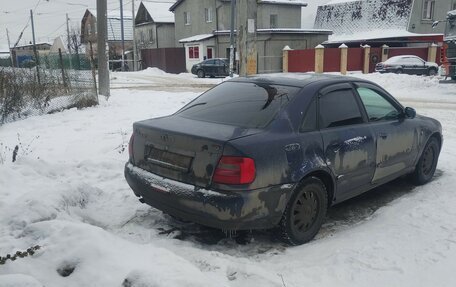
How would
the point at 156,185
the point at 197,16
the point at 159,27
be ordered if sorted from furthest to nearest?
1. the point at 159,27
2. the point at 197,16
3. the point at 156,185

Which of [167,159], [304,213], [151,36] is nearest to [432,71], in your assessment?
[304,213]

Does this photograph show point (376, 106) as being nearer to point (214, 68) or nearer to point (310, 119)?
point (310, 119)

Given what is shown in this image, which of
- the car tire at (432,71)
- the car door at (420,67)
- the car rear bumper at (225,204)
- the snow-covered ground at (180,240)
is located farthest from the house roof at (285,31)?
the car rear bumper at (225,204)

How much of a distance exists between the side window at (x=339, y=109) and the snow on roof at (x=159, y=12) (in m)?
46.7

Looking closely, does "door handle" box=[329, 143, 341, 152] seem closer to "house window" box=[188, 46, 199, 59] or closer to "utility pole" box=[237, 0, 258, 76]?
"utility pole" box=[237, 0, 258, 76]

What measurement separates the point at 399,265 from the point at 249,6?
7.14 meters

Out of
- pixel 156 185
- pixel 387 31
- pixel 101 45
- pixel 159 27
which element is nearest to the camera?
pixel 156 185

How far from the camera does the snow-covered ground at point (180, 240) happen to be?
3057 mm

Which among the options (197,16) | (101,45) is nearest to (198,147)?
(101,45)

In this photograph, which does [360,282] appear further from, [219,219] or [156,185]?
[156,185]

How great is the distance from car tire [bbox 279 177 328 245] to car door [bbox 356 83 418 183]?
0.96 meters

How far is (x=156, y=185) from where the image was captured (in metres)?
4.10

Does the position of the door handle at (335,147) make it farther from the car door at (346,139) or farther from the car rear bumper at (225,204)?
the car rear bumper at (225,204)

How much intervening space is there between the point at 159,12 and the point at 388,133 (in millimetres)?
49320
